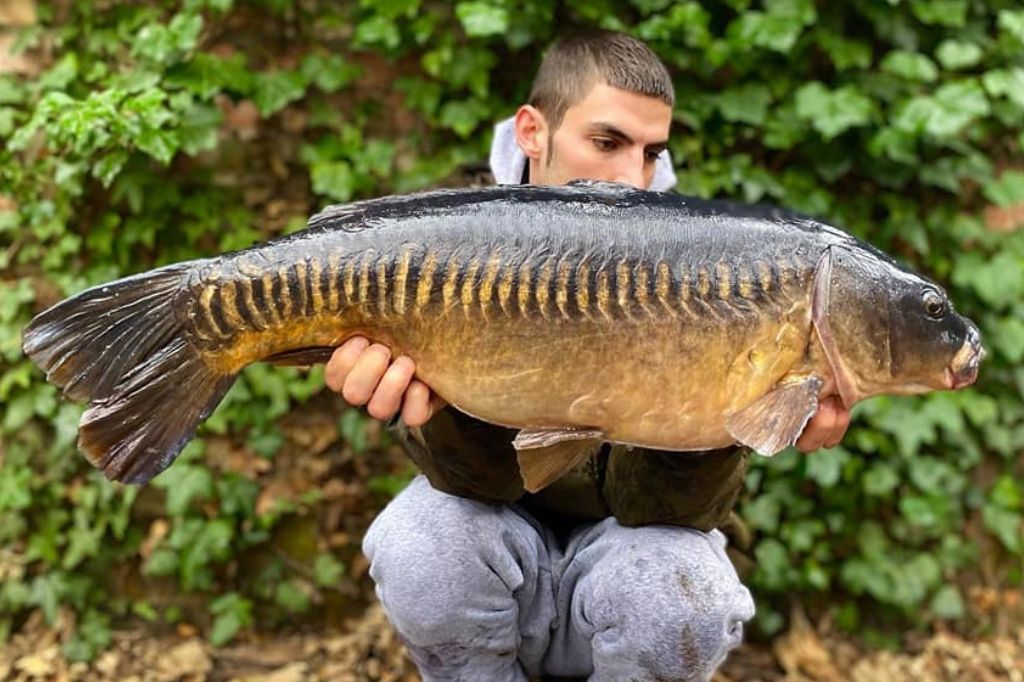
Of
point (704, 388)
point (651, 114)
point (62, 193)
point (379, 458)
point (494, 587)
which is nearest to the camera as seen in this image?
point (704, 388)

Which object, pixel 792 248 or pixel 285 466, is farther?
pixel 285 466

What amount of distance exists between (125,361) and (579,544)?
1.07 metres

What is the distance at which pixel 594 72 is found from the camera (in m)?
2.54

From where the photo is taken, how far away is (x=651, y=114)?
2.49 m

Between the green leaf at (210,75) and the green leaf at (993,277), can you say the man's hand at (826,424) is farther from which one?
the green leaf at (210,75)

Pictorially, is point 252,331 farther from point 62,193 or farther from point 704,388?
point 62,193

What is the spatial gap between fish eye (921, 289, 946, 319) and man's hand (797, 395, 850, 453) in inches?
8.3

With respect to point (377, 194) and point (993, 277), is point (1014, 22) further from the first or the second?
point (377, 194)

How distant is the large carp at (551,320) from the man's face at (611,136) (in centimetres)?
57

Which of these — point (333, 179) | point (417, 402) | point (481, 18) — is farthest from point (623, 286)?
point (333, 179)

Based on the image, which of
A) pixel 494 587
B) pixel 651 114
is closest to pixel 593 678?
pixel 494 587

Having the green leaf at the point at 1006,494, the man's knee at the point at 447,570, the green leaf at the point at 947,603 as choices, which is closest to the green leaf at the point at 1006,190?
the green leaf at the point at 1006,494

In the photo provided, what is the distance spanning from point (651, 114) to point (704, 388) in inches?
33.9

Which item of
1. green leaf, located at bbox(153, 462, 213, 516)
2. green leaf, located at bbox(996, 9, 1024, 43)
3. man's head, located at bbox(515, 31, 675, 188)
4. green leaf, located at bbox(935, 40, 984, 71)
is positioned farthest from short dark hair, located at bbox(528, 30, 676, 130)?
green leaf, located at bbox(153, 462, 213, 516)
